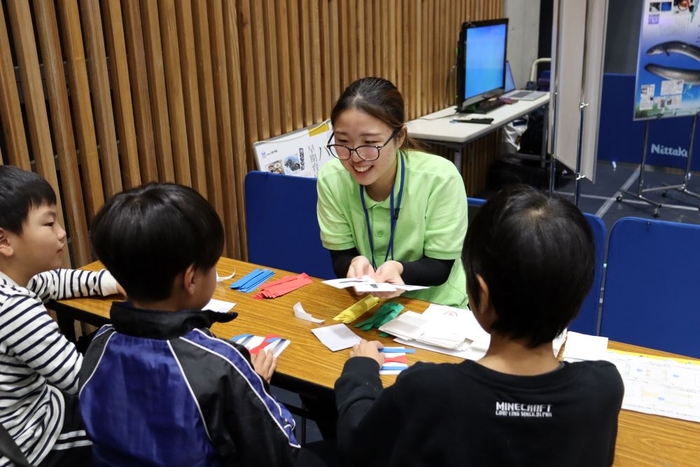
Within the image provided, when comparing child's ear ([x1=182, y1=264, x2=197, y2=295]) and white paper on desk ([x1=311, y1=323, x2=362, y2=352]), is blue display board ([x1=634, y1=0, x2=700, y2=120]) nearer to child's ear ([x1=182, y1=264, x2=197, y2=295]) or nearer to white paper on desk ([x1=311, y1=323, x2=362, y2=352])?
white paper on desk ([x1=311, y1=323, x2=362, y2=352])

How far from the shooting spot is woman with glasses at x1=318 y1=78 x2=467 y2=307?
2.12 metres

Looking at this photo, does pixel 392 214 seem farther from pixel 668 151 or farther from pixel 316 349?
pixel 668 151

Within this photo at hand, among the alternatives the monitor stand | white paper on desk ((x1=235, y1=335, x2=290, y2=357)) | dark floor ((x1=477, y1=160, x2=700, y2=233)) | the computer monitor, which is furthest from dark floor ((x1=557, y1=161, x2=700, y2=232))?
white paper on desk ((x1=235, y1=335, x2=290, y2=357))

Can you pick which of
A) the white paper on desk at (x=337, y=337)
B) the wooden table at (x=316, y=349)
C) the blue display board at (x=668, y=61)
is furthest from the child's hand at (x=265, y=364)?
the blue display board at (x=668, y=61)

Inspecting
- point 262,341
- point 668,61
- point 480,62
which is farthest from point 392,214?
point 668,61

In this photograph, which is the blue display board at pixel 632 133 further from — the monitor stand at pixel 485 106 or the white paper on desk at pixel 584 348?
the white paper on desk at pixel 584 348

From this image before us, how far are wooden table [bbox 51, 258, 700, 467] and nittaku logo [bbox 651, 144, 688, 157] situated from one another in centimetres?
525

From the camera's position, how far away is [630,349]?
1.73 m

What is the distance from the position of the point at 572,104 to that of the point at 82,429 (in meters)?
2.60

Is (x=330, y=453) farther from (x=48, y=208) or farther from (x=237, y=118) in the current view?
(x=237, y=118)

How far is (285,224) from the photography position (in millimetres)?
2986

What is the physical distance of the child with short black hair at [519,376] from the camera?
1.03 meters

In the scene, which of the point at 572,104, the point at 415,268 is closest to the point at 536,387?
the point at 415,268

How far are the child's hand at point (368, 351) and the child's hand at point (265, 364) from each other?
202 millimetres
